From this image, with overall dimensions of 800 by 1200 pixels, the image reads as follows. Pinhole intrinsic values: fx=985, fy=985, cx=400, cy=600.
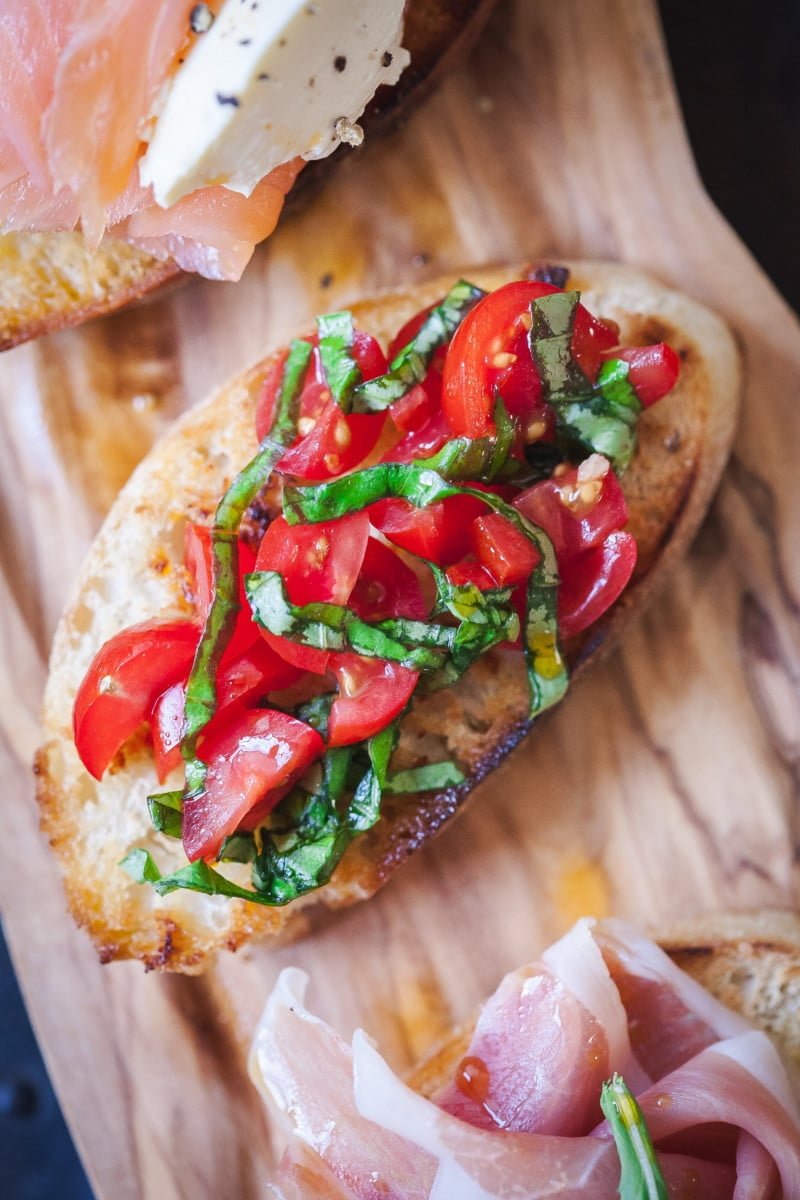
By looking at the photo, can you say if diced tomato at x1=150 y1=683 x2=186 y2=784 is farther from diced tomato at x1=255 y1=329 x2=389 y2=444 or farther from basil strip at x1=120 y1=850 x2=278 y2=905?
diced tomato at x1=255 y1=329 x2=389 y2=444

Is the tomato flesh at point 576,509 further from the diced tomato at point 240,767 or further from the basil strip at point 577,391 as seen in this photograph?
the diced tomato at point 240,767

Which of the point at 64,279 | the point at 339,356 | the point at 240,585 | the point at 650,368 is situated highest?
the point at 64,279

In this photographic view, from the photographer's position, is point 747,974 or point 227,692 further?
point 747,974

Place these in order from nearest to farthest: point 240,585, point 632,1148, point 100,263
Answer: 1. point 632,1148
2. point 240,585
3. point 100,263

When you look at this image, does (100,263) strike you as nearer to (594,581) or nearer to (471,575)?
(471,575)

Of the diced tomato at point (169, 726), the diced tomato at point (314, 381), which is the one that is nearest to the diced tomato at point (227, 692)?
the diced tomato at point (169, 726)

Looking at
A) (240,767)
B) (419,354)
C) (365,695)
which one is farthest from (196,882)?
(419,354)
